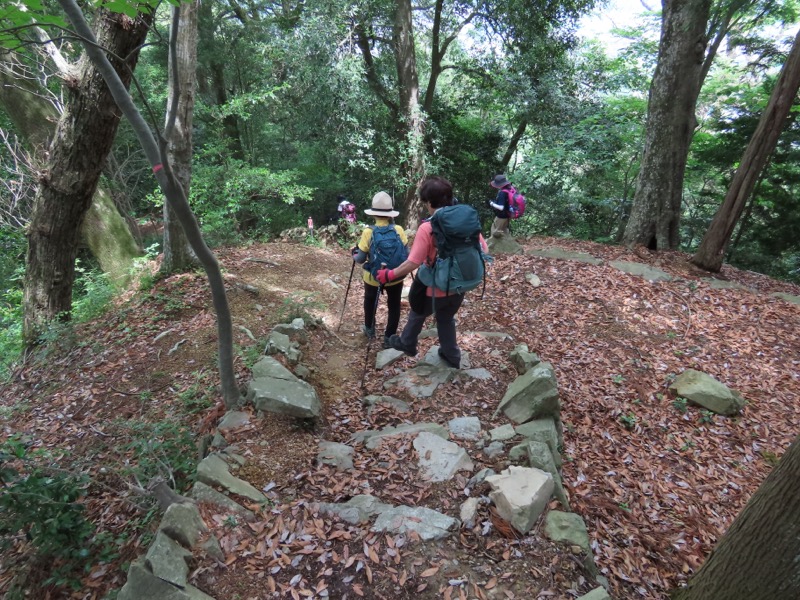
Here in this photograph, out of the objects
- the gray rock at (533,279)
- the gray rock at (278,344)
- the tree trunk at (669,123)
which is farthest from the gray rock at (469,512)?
the tree trunk at (669,123)

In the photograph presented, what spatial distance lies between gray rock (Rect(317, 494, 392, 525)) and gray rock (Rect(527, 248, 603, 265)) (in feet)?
21.8

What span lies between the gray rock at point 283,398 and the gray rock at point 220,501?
A: 2.96ft

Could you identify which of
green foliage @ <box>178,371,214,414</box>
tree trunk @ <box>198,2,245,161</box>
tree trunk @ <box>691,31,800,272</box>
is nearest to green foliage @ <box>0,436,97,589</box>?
green foliage @ <box>178,371,214,414</box>

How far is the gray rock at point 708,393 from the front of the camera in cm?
475

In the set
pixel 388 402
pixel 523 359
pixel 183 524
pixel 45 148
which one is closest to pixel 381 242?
pixel 388 402

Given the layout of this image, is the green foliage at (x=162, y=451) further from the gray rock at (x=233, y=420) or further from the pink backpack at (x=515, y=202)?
the pink backpack at (x=515, y=202)

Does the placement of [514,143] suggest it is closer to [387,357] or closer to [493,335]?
[493,335]

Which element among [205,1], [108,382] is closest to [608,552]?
[108,382]

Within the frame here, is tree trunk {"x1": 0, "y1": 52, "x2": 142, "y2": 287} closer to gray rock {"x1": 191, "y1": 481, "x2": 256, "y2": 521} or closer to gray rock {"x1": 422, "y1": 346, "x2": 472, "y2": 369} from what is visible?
gray rock {"x1": 422, "y1": 346, "x2": 472, "y2": 369}

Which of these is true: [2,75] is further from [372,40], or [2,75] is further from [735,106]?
[735,106]

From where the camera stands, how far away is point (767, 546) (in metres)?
2.05

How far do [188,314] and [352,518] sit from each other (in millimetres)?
4476

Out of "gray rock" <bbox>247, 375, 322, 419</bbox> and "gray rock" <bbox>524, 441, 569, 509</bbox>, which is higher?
"gray rock" <bbox>247, 375, 322, 419</bbox>

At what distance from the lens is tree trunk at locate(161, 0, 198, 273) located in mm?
5996
